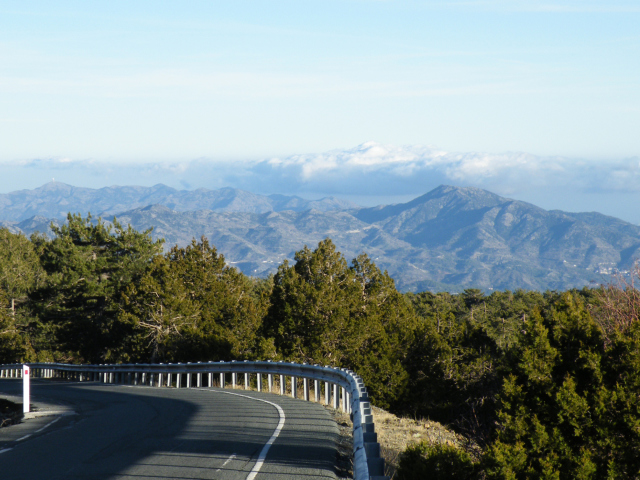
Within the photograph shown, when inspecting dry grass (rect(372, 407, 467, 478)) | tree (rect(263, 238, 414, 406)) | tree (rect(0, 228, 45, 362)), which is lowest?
tree (rect(0, 228, 45, 362))

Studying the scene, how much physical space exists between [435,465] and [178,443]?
4.12 m

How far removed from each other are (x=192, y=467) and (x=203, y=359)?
27.6 metres

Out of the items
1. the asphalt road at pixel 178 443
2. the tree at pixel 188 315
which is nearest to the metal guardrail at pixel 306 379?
the asphalt road at pixel 178 443

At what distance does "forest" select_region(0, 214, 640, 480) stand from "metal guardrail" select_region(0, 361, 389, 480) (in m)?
1.16

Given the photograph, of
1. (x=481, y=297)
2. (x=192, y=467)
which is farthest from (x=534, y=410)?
(x=481, y=297)

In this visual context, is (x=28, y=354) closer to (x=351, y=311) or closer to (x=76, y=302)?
(x=76, y=302)

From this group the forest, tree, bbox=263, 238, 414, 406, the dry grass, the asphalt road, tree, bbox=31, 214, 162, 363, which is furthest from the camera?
tree, bbox=31, 214, 162, 363

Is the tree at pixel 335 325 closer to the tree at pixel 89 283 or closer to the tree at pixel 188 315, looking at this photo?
the tree at pixel 188 315

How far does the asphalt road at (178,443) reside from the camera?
8320mm

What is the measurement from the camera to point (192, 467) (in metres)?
8.48

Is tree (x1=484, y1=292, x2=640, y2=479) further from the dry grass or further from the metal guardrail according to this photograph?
the metal guardrail

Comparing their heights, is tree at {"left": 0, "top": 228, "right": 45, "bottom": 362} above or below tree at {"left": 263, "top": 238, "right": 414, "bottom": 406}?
below

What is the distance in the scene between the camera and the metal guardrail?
272 inches

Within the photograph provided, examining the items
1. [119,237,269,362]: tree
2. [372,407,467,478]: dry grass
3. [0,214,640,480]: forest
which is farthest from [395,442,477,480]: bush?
[119,237,269,362]: tree
